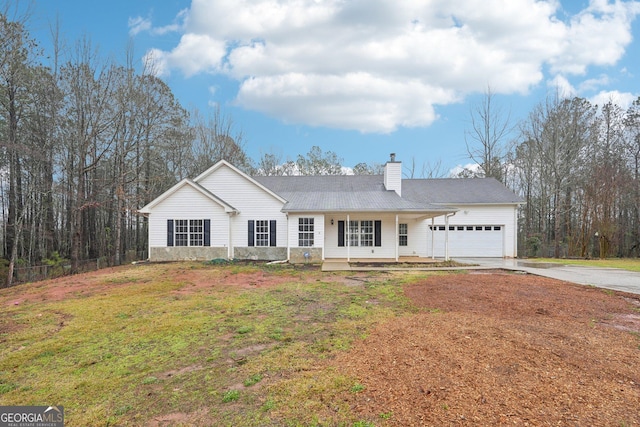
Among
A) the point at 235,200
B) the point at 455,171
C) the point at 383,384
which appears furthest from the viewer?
the point at 455,171

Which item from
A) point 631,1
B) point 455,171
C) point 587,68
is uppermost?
point 631,1

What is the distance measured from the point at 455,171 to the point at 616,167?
15838 mm

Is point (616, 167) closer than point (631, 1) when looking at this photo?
No

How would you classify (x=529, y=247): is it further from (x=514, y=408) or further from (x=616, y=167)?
(x=514, y=408)

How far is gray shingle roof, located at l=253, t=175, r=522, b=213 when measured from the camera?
17281mm

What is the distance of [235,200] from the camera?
59.4ft

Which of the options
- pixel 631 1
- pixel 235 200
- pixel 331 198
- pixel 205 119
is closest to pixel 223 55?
pixel 235 200

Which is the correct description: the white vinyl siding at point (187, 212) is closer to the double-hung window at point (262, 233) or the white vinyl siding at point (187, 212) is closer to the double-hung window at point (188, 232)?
the double-hung window at point (188, 232)

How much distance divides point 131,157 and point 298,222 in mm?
16153

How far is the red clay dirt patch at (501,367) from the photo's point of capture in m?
2.89

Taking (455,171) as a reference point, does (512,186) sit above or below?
below

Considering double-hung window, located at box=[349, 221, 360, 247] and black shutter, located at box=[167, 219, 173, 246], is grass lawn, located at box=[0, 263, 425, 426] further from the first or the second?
double-hung window, located at box=[349, 221, 360, 247]

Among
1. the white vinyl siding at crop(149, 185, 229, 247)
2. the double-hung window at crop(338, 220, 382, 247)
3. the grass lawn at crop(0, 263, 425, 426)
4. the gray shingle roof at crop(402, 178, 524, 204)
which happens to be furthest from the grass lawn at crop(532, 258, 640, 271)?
the white vinyl siding at crop(149, 185, 229, 247)

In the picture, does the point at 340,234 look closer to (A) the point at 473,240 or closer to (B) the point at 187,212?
(B) the point at 187,212
